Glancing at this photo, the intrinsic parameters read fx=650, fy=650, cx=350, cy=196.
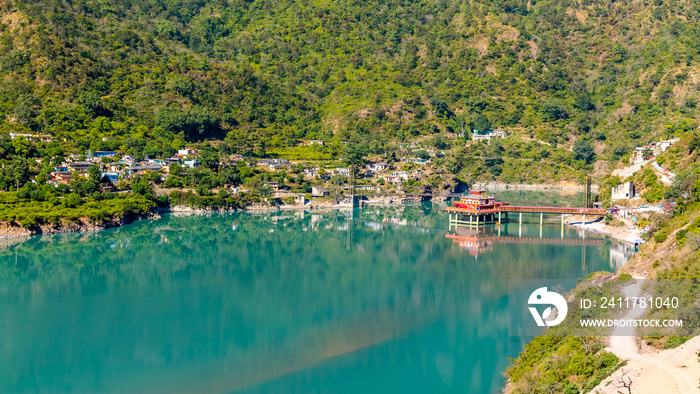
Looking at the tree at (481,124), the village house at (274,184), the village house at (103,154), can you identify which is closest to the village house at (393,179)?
the village house at (274,184)

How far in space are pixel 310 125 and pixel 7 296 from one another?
73274mm

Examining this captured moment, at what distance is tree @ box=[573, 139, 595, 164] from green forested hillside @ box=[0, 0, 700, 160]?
267cm

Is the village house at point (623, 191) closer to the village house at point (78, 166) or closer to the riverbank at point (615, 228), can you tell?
the riverbank at point (615, 228)

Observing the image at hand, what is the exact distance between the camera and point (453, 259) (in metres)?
41.2

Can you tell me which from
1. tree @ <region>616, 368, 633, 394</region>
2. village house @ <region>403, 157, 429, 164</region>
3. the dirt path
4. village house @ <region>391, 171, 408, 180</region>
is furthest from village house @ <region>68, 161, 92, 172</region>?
tree @ <region>616, 368, 633, 394</region>

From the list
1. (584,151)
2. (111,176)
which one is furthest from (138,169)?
(584,151)

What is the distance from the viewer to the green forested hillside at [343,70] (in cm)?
8450

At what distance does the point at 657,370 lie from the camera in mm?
15180

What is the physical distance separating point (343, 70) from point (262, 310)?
90.8 meters

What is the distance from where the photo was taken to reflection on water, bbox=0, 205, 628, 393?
2203 cm

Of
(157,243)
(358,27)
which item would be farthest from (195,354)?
(358,27)

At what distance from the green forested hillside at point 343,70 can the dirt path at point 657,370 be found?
59763 millimetres

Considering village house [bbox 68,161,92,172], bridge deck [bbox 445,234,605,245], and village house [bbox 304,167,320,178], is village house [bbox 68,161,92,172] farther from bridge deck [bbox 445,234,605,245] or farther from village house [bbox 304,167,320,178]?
bridge deck [bbox 445,234,605,245]

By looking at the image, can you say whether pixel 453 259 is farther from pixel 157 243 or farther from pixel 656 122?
pixel 656 122
